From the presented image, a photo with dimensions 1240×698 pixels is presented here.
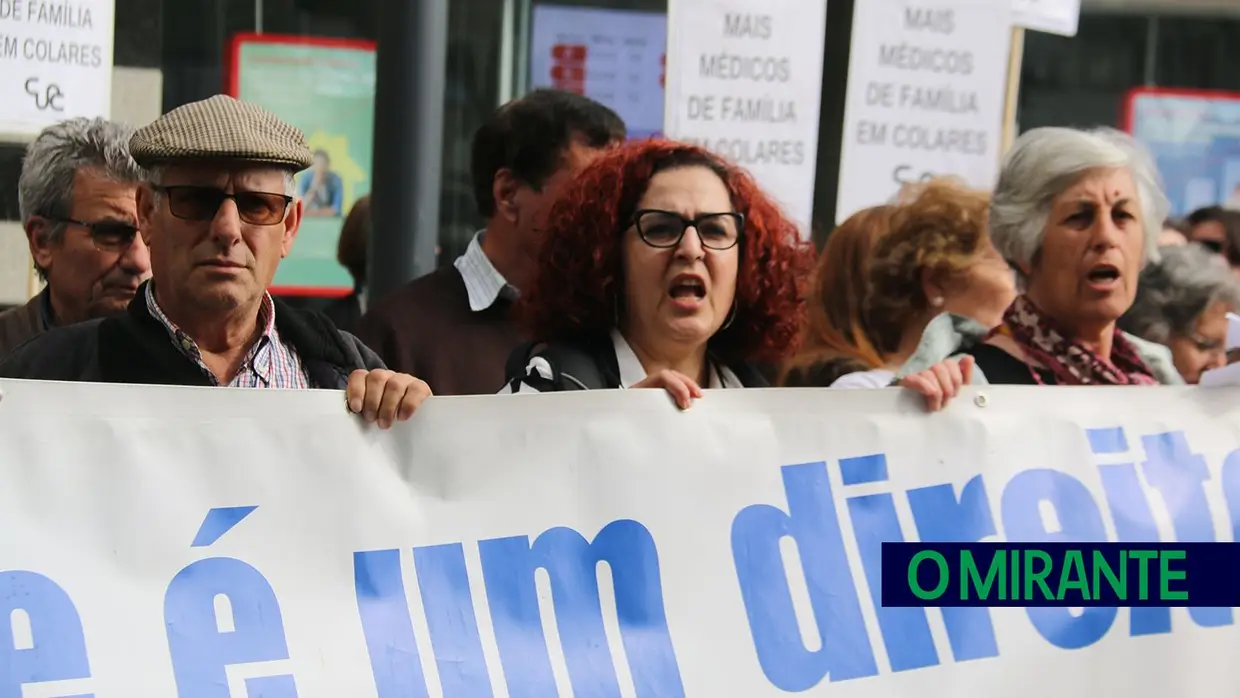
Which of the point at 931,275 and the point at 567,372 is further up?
the point at 931,275

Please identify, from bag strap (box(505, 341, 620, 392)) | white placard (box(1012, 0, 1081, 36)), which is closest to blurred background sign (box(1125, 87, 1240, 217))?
white placard (box(1012, 0, 1081, 36))

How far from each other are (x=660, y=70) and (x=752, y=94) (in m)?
2.35

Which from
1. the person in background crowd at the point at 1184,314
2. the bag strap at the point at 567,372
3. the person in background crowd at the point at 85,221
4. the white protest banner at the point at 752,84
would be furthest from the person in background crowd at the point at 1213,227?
the person in background crowd at the point at 85,221

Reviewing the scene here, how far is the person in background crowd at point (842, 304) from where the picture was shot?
4363mm

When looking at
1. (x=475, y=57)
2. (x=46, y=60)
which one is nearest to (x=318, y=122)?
(x=475, y=57)

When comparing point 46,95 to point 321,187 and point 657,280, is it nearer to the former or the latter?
point 657,280

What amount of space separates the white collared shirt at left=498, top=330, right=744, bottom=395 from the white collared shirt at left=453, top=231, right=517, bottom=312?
106cm

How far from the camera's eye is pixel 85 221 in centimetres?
376

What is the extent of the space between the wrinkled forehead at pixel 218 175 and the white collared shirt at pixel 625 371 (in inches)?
22.7

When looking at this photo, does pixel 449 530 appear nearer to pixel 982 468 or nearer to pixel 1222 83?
pixel 982 468

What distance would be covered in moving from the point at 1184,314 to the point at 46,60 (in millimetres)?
2950

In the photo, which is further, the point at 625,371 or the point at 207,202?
the point at 625,371

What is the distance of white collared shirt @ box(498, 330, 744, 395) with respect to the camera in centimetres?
332

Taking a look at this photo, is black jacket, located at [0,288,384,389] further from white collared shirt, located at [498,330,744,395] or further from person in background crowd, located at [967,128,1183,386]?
person in background crowd, located at [967,128,1183,386]
